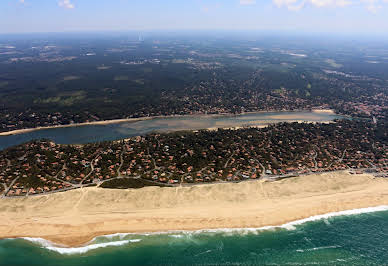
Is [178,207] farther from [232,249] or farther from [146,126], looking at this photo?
[146,126]

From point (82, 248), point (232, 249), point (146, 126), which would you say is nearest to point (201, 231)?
point (232, 249)

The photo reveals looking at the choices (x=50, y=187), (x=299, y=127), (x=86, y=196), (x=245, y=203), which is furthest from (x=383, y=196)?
(x=50, y=187)

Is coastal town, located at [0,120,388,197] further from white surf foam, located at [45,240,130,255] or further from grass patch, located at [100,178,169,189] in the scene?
white surf foam, located at [45,240,130,255]

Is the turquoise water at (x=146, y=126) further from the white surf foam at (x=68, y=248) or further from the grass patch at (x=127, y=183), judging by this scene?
the white surf foam at (x=68, y=248)

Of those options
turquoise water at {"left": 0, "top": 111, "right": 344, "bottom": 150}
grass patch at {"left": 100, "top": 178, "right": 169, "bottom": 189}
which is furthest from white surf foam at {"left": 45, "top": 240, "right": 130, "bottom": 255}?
turquoise water at {"left": 0, "top": 111, "right": 344, "bottom": 150}

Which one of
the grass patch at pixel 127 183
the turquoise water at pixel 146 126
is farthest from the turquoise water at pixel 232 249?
the turquoise water at pixel 146 126
